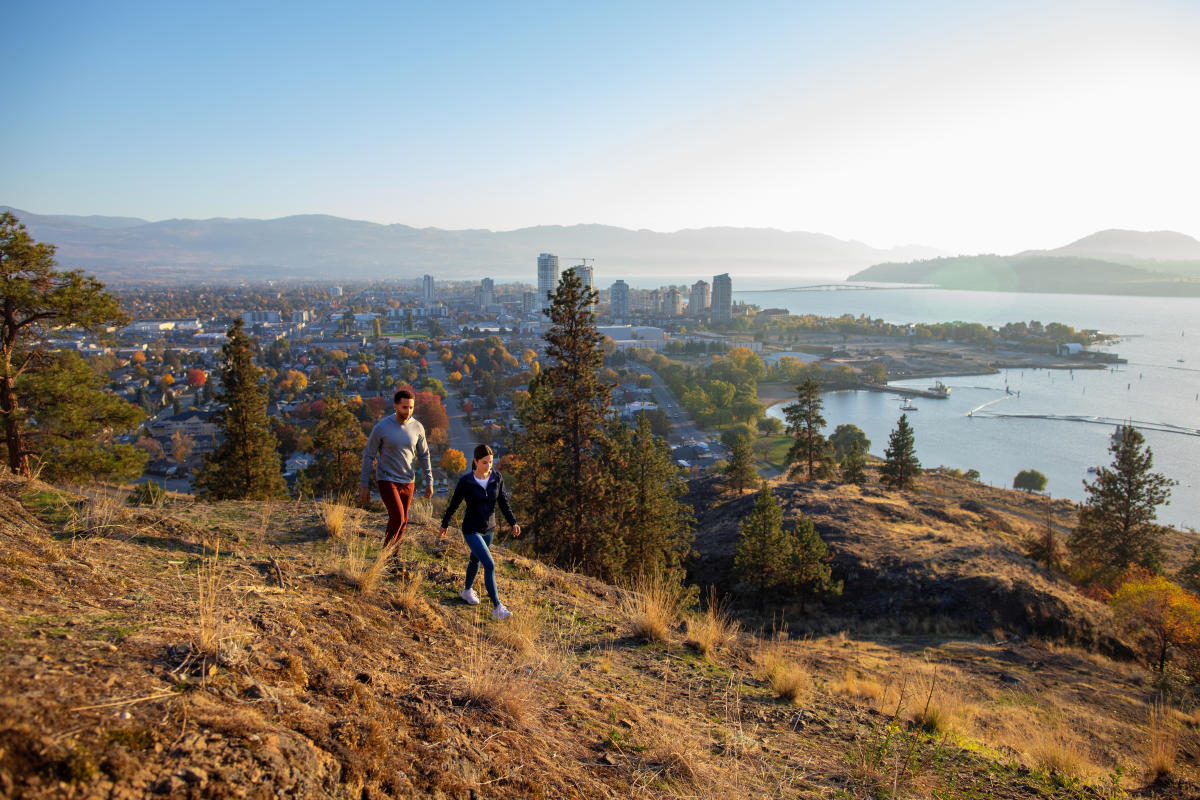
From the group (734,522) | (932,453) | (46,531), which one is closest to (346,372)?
(734,522)

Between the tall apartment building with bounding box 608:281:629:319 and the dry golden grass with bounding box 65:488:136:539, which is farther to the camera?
the tall apartment building with bounding box 608:281:629:319

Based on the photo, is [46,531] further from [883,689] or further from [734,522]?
[734,522]

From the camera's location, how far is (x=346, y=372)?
60.5 m

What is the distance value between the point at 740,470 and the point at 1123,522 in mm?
13319

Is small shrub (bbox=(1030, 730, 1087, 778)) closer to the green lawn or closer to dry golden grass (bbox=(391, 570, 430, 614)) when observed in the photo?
dry golden grass (bbox=(391, 570, 430, 614))

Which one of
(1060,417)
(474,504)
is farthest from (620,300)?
(474,504)

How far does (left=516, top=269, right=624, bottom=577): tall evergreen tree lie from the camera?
11273 millimetres

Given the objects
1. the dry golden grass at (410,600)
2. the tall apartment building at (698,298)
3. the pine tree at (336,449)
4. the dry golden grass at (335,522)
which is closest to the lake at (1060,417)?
the pine tree at (336,449)

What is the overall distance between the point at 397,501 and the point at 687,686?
2.75 meters

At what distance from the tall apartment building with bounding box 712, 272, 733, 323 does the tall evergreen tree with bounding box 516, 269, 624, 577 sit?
403 ft

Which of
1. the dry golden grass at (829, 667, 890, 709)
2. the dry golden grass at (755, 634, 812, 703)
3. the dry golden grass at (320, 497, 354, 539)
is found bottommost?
the dry golden grass at (829, 667, 890, 709)

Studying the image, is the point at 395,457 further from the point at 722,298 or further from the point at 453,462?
the point at 722,298

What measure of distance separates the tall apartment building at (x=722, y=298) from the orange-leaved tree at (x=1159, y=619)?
120 m

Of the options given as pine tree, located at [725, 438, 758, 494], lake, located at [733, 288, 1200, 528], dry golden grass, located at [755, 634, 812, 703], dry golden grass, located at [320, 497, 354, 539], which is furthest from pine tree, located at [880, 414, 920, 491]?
dry golden grass, located at [320, 497, 354, 539]
